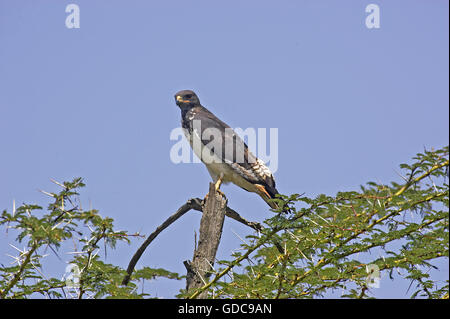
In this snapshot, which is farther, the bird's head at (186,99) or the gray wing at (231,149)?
the bird's head at (186,99)

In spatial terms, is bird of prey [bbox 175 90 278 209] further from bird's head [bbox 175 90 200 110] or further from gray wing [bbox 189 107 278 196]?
bird's head [bbox 175 90 200 110]

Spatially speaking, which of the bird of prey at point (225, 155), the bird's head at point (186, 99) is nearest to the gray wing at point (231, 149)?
the bird of prey at point (225, 155)

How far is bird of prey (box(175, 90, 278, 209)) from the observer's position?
8625 mm

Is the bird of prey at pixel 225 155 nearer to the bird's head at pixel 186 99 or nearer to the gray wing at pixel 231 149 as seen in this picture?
the gray wing at pixel 231 149

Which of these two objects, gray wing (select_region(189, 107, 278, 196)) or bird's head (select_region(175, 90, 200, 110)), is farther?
bird's head (select_region(175, 90, 200, 110))

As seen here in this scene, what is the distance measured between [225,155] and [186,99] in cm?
149

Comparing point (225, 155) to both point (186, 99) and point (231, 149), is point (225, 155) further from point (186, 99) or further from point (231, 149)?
point (186, 99)

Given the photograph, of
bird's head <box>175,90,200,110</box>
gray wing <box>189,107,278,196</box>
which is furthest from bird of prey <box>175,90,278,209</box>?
bird's head <box>175,90,200,110</box>

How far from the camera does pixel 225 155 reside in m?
8.84

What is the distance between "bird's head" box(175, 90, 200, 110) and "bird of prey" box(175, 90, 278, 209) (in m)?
0.29

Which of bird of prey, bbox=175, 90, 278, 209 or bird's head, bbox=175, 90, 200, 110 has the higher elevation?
bird's head, bbox=175, 90, 200, 110

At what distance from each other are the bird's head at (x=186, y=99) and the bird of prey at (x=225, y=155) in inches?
11.5

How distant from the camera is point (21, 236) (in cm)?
455

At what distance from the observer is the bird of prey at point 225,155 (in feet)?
28.3
